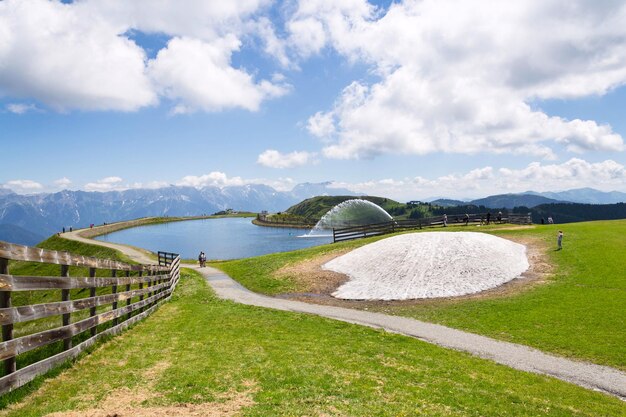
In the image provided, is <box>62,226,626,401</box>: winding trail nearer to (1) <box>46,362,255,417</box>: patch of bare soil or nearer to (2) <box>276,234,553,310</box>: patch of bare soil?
(2) <box>276,234,553,310</box>: patch of bare soil

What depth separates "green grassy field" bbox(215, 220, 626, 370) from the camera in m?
18.5

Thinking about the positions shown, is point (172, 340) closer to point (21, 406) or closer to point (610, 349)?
point (21, 406)

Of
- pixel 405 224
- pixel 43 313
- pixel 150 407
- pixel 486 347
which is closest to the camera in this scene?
pixel 150 407

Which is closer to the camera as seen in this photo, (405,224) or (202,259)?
(202,259)

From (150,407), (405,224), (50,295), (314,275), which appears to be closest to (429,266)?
(314,275)

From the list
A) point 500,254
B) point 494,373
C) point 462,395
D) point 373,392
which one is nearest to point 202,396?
point 373,392

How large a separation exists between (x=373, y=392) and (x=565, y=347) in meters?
13.0

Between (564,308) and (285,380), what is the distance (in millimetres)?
20661

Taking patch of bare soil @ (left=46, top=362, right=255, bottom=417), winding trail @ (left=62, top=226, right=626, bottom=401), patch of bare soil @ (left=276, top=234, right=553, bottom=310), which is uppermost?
patch of bare soil @ (left=46, top=362, right=255, bottom=417)

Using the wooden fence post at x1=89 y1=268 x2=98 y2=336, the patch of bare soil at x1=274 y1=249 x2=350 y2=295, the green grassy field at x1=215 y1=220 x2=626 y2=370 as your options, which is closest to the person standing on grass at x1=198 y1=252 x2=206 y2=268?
the green grassy field at x1=215 y1=220 x2=626 y2=370

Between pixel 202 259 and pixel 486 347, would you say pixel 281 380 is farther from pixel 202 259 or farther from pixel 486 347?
pixel 202 259

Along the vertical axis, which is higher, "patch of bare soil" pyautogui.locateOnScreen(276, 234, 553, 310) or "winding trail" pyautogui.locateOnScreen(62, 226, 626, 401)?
"patch of bare soil" pyautogui.locateOnScreen(276, 234, 553, 310)

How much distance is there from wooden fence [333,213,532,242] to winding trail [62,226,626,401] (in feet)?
101

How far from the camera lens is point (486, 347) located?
60.3 feet
